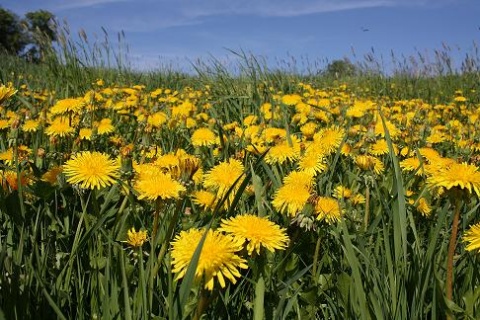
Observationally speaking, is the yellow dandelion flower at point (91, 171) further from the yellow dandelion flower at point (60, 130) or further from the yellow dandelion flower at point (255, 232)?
the yellow dandelion flower at point (60, 130)

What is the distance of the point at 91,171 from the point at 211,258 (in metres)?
0.53

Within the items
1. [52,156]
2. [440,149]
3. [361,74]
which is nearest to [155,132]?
[52,156]

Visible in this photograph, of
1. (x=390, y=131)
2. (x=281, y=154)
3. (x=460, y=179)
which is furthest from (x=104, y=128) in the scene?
(x=460, y=179)

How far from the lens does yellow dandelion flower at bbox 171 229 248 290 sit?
2.42ft

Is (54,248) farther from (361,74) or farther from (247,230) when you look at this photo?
(361,74)

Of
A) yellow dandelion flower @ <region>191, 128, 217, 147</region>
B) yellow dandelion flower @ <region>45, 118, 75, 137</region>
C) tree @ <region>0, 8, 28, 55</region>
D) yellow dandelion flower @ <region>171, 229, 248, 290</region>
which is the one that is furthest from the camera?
tree @ <region>0, 8, 28, 55</region>

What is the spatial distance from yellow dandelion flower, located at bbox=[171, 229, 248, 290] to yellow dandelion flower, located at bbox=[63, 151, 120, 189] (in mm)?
397

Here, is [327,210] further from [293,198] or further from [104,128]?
[104,128]

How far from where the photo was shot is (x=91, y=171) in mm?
1130

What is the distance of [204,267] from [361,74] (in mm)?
10042

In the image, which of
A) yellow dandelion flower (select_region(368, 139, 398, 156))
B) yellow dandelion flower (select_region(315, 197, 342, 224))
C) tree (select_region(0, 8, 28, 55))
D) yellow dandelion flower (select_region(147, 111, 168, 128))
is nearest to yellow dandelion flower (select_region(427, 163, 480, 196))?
yellow dandelion flower (select_region(315, 197, 342, 224))

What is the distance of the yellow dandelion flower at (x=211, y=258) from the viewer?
74 centimetres

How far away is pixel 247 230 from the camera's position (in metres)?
0.86

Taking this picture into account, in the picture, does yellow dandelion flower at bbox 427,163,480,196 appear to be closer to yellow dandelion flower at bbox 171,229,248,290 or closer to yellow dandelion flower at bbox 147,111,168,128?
yellow dandelion flower at bbox 171,229,248,290
